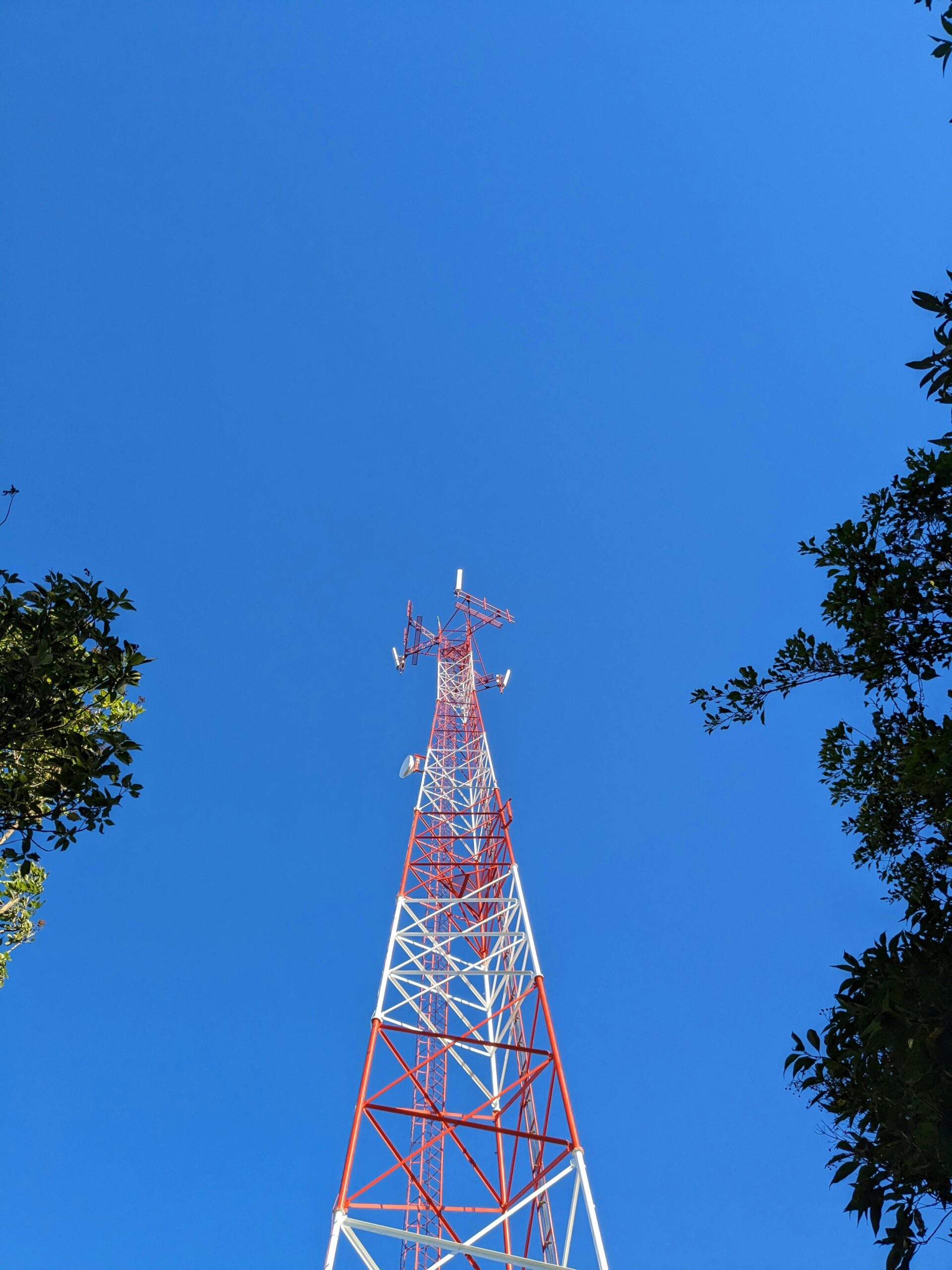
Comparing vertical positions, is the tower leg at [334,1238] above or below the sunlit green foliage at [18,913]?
below

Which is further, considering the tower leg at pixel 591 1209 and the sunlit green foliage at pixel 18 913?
the sunlit green foliage at pixel 18 913

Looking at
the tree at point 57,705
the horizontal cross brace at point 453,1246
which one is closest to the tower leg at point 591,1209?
the horizontal cross brace at point 453,1246

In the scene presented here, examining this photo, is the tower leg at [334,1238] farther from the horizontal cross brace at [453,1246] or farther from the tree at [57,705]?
the tree at [57,705]

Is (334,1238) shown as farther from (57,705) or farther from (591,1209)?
(57,705)

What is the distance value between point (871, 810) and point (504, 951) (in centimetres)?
607

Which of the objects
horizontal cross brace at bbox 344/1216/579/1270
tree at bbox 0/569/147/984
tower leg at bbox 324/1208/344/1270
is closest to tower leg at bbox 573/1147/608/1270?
horizontal cross brace at bbox 344/1216/579/1270

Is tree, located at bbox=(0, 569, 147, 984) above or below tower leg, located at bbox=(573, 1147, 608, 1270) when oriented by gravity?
above

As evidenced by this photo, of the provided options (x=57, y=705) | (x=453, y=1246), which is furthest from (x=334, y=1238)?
(x=57, y=705)

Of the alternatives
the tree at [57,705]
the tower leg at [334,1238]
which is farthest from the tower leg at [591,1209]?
the tree at [57,705]

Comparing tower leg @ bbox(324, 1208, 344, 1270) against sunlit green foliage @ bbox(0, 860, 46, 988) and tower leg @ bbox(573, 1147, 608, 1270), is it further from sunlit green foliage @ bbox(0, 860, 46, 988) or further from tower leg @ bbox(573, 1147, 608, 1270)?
sunlit green foliage @ bbox(0, 860, 46, 988)

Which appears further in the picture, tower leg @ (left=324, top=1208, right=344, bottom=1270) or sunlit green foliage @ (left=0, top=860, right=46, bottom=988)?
sunlit green foliage @ (left=0, top=860, right=46, bottom=988)

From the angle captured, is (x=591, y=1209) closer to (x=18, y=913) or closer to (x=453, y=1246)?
(x=453, y=1246)

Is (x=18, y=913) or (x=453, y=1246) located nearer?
(x=453, y=1246)

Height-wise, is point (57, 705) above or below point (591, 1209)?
above
